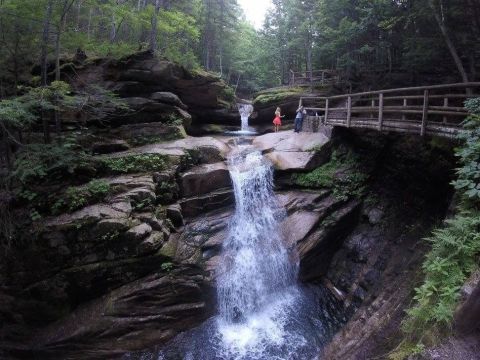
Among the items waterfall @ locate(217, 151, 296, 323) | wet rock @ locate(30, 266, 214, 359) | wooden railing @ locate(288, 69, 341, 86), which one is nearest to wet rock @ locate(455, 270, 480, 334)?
waterfall @ locate(217, 151, 296, 323)

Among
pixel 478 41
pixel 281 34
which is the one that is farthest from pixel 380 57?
pixel 281 34

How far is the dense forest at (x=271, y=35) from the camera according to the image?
10297 mm

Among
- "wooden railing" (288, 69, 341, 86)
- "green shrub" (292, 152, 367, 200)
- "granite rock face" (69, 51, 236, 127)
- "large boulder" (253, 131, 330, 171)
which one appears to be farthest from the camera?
"wooden railing" (288, 69, 341, 86)

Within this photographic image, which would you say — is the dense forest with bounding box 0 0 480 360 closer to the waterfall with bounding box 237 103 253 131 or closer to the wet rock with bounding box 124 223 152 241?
the wet rock with bounding box 124 223 152 241

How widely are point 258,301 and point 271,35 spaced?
31221mm

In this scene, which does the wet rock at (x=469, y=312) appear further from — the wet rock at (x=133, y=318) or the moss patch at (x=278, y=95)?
the moss patch at (x=278, y=95)

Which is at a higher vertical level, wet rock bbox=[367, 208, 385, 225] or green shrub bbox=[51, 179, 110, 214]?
green shrub bbox=[51, 179, 110, 214]

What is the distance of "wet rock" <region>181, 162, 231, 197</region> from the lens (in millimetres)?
11117

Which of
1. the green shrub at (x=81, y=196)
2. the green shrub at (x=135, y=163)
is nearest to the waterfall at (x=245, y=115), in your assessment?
the green shrub at (x=135, y=163)

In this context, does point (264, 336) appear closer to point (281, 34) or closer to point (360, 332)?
point (360, 332)

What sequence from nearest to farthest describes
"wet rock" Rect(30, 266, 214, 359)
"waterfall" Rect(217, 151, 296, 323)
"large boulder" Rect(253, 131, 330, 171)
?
"wet rock" Rect(30, 266, 214, 359)
"waterfall" Rect(217, 151, 296, 323)
"large boulder" Rect(253, 131, 330, 171)

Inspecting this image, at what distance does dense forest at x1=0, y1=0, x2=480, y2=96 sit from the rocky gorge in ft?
6.93

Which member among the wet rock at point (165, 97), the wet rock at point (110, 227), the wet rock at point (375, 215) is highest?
the wet rock at point (165, 97)

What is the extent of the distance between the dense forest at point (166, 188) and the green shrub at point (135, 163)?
1.6 inches
